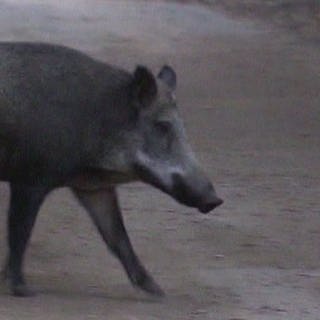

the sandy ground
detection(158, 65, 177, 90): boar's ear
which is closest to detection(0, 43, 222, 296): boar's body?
detection(158, 65, 177, 90): boar's ear

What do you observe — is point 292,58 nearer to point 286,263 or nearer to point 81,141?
point 286,263

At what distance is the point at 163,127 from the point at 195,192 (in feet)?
1.46

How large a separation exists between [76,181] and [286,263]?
1.80 metres

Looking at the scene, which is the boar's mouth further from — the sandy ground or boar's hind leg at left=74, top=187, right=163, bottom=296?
the sandy ground

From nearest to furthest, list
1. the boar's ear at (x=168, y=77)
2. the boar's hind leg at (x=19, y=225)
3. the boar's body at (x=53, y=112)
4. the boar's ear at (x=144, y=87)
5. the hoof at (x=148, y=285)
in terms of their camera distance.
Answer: the boar's body at (x=53, y=112)
the boar's hind leg at (x=19, y=225)
the boar's ear at (x=144, y=87)
the hoof at (x=148, y=285)
the boar's ear at (x=168, y=77)

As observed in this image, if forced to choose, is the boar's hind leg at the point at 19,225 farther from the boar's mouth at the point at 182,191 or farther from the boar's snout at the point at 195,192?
the boar's snout at the point at 195,192

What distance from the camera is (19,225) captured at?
8.45m

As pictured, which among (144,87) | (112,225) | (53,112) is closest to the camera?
(53,112)

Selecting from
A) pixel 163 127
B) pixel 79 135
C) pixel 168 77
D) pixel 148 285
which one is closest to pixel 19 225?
pixel 79 135

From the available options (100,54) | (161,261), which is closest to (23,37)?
(100,54)

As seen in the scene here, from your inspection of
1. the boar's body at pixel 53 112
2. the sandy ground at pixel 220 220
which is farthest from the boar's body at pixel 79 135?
the sandy ground at pixel 220 220

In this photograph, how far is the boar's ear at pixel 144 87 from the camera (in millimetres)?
8516

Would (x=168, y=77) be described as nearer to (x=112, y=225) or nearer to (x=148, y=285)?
(x=112, y=225)

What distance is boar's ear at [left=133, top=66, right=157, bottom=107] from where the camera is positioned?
8.52 m
